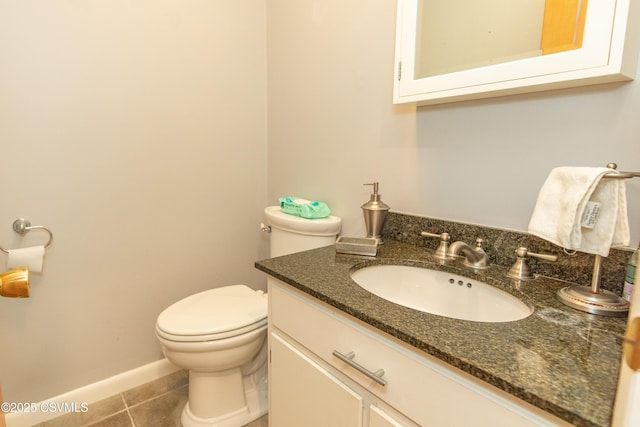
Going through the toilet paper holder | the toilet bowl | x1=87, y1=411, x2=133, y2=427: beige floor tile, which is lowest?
x1=87, y1=411, x2=133, y2=427: beige floor tile

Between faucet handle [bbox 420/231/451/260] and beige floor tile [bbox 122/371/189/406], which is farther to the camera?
beige floor tile [bbox 122/371/189/406]

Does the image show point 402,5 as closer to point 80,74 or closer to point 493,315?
point 493,315

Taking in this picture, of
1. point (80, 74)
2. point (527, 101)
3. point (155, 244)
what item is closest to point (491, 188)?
point (527, 101)

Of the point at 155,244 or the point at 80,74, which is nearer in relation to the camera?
the point at 80,74

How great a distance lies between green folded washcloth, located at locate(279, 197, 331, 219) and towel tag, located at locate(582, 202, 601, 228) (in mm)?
916

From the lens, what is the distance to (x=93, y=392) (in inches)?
57.3

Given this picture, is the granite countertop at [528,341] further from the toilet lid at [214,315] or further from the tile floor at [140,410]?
the tile floor at [140,410]

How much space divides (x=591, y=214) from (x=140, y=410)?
1734 mm

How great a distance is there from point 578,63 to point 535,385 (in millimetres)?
682

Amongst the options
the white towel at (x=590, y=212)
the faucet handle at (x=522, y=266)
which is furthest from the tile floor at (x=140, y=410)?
the white towel at (x=590, y=212)

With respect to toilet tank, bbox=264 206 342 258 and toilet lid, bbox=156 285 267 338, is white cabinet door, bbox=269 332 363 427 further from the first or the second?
toilet tank, bbox=264 206 342 258

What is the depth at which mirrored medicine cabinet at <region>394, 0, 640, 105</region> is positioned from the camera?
706mm

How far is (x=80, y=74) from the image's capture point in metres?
1.29

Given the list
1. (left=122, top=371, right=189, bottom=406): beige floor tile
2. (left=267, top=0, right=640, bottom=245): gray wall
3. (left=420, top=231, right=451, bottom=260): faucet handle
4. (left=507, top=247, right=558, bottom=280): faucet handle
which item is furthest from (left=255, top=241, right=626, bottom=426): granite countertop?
(left=122, top=371, right=189, bottom=406): beige floor tile
